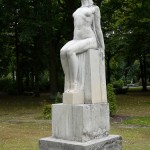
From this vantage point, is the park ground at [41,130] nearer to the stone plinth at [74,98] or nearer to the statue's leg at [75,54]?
the stone plinth at [74,98]

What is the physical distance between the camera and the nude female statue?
776cm

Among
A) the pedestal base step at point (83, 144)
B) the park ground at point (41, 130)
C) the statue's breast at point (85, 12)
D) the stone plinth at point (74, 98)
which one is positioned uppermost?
the statue's breast at point (85, 12)

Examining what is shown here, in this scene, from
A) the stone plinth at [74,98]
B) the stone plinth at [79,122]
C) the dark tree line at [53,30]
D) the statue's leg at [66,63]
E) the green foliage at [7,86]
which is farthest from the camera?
the green foliage at [7,86]

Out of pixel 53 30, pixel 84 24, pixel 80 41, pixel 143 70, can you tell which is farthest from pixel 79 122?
pixel 143 70

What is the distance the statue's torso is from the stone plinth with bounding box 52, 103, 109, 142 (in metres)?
1.46

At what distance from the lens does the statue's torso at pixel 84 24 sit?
8008mm

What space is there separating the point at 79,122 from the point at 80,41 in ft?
5.38

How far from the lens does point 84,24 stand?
8.01 meters

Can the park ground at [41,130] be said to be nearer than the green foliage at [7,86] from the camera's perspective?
Yes

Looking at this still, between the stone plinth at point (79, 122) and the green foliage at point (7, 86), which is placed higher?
the green foliage at point (7, 86)

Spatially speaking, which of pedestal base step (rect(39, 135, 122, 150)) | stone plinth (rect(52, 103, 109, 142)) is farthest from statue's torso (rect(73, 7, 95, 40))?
pedestal base step (rect(39, 135, 122, 150))

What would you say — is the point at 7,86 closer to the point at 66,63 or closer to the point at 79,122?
the point at 66,63

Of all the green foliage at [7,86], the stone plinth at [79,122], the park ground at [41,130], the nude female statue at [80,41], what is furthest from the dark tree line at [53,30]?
the stone plinth at [79,122]

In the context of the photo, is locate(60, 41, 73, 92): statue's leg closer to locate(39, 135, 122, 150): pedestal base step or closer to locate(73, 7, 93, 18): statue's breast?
locate(73, 7, 93, 18): statue's breast
